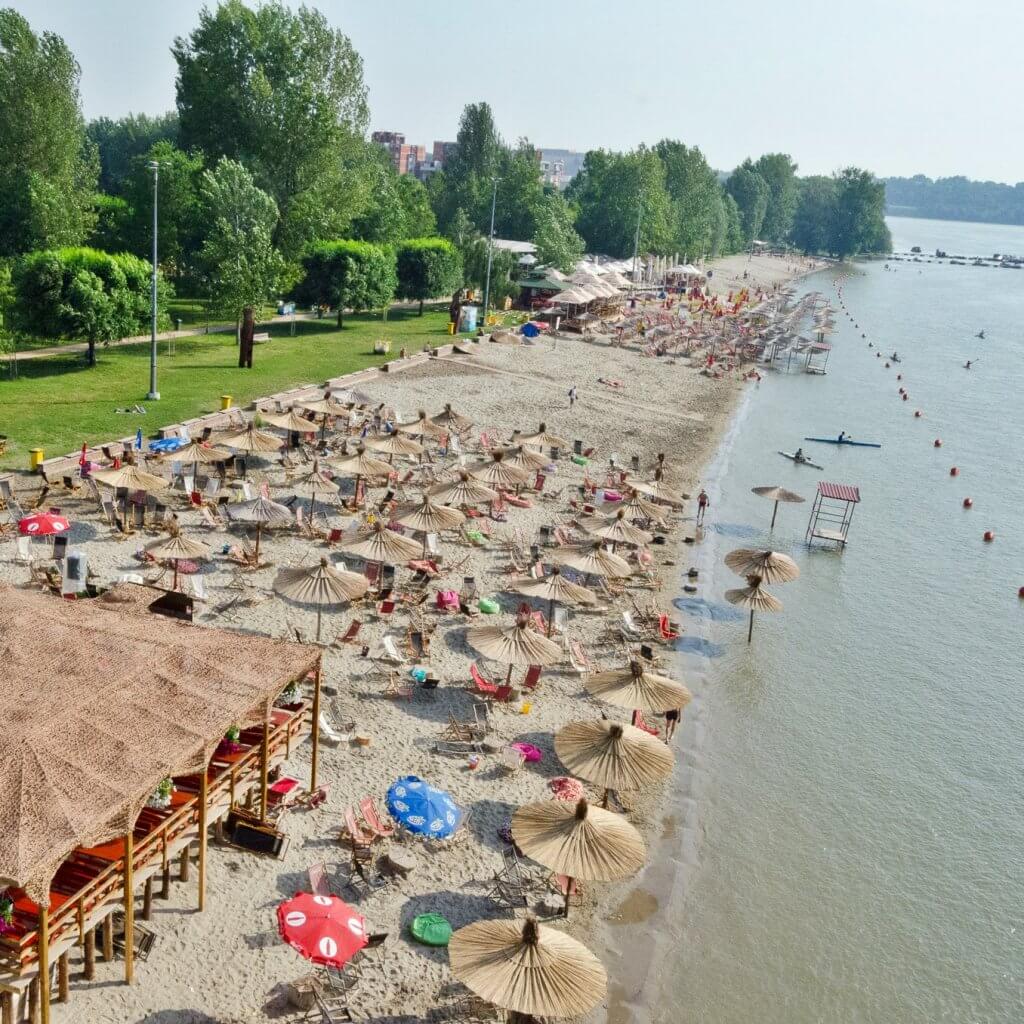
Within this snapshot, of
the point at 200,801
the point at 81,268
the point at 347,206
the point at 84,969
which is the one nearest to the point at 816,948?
the point at 200,801

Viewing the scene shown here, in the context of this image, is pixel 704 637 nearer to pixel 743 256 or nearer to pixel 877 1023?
pixel 877 1023

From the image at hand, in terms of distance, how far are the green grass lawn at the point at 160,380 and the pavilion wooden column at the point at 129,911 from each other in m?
19.7

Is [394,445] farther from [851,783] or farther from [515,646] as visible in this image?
[851,783]

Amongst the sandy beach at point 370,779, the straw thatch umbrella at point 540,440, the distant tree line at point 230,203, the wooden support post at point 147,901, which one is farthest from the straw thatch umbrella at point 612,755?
the distant tree line at point 230,203

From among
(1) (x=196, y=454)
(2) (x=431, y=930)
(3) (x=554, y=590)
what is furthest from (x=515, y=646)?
(1) (x=196, y=454)

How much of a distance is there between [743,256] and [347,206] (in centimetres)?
12558

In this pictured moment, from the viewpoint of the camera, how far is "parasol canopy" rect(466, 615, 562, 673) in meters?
17.8

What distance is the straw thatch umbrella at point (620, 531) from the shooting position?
24.6m

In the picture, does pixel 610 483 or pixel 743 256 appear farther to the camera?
pixel 743 256

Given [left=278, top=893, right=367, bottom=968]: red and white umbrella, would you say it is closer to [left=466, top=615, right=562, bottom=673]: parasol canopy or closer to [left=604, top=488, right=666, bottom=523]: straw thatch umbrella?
[left=466, top=615, right=562, bottom=673]: parasol canopy

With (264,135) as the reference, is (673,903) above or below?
below

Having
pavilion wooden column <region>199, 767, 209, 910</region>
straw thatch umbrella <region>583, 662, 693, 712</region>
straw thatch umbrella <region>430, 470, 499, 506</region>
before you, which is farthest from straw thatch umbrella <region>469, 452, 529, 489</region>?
pavilion wooden column <region>199, 767, 209, 910</region>

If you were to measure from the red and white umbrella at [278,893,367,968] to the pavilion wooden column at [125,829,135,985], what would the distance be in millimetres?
1664

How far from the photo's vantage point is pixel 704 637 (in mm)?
23375
